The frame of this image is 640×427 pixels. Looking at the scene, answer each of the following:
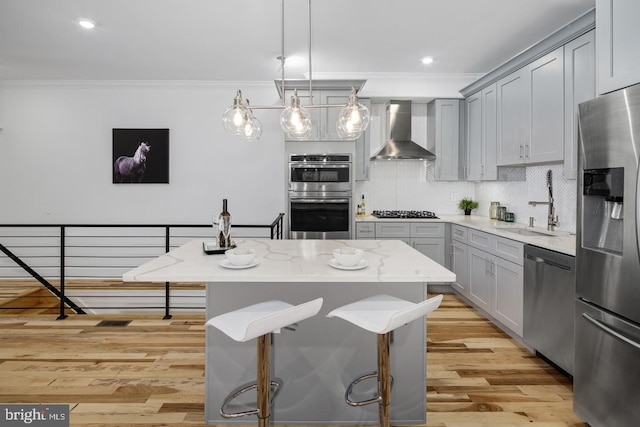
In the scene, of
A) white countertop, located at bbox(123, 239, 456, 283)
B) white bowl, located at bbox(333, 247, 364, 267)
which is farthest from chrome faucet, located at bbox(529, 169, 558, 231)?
white bowl, located at bbox(333, 247, 364, 267)

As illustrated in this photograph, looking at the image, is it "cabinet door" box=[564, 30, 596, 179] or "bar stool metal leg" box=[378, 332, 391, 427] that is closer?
"bar stool metal leg" box=[378, 332, 391, 427]

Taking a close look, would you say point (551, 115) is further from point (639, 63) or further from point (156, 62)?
point (156, 62)

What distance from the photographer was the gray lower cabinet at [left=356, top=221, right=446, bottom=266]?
447cm

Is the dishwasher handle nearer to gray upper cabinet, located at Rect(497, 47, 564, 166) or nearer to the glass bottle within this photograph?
gray upper cabinet, located at Rect(497, 47, 564, 166)

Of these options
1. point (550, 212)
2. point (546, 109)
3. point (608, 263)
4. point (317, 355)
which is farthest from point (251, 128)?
point (550, 212)

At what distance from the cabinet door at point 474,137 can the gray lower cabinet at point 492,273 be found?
28.6 inches

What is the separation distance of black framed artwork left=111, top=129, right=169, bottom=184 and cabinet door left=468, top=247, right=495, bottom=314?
3.88m

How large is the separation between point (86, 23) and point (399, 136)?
3460 millimetres

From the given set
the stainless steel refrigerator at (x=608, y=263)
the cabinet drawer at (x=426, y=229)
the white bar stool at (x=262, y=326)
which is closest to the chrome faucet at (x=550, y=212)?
the cabinet drawer at (x=426, y=229)

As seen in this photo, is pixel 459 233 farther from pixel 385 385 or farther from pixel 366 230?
pixel 385 385

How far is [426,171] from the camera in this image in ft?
16.8

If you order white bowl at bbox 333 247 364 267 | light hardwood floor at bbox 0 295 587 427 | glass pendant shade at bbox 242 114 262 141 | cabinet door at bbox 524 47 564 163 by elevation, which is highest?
cabinet door at bbox 524 47 564 163

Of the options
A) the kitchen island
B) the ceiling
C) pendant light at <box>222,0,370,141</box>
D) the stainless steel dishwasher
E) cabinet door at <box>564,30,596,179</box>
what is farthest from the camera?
the ceiling

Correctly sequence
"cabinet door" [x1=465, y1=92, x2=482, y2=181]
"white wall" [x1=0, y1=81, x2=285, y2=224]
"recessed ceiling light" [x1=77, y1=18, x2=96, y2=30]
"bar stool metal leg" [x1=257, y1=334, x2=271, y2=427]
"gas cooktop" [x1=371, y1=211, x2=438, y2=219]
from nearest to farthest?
"bar stool metal leg" [x1=257, y1=334, x2=271, y2=427] → "recessed ceiling light" [x1=77, y1=18, x2=96, y2=30] → "cabinet door" [x1=465, y1=92, x2=482, y2=181] → "gas cooktop" [x1=371, y1=211, x2=438, y2=219] → "white wall" [x1=0, y1=81, x2=285, y2=224]
